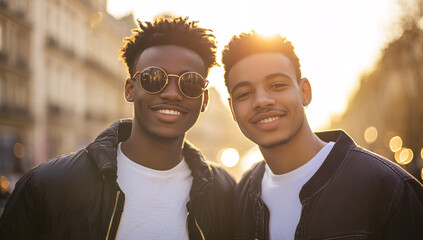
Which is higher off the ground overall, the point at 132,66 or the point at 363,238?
the point at 132,66

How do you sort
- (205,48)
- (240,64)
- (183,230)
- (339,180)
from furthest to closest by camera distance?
(205,48), (240,64), (183,230), (339,180)

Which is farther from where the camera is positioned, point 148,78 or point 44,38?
point 44,38

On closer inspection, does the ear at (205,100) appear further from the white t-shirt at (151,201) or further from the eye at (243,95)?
the white t-shirt at (151,201)

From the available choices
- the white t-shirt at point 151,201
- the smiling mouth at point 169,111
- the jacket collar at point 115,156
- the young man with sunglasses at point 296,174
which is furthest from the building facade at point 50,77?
the young man with sunglasses at point 296,174

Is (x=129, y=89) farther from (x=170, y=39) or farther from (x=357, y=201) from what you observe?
(x=357, y=201)

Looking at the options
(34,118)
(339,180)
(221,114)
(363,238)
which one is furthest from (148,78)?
(221,114)

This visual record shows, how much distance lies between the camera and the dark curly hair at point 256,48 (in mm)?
3809

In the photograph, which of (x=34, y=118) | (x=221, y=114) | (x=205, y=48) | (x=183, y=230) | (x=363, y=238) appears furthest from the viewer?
(x=221, y=114)

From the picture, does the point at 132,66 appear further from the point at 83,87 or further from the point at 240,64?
the point at 83,87

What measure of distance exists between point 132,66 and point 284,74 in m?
1.47

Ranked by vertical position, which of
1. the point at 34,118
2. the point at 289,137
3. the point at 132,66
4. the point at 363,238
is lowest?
the point at 363,238

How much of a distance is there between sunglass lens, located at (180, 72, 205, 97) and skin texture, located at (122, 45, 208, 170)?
5cm

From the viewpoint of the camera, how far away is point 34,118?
91.5ft

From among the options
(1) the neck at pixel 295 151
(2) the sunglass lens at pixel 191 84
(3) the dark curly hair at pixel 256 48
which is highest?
(3) the dark curly hair at pixel 256 48
